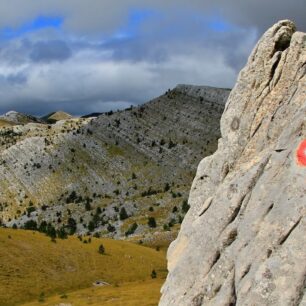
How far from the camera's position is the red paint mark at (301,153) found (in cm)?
2078

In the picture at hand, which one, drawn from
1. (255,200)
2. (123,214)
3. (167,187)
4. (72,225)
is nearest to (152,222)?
(123,214)

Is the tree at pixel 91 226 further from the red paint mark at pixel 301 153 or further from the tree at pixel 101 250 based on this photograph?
the red paint mark at pixel 301 153

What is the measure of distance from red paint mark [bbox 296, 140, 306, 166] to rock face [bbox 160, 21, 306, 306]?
0.05 meters

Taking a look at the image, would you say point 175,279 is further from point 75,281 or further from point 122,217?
point 122,217

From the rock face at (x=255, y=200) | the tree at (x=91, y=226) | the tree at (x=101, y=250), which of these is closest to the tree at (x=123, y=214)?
the tree at (x=91, y=226)

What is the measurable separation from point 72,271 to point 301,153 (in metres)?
67.9

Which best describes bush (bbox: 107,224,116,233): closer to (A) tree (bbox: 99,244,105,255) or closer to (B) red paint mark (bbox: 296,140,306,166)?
(A) tree (bbox: 99,244,105,255)

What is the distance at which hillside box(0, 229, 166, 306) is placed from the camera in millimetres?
69875

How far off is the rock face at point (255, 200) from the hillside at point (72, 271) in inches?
1488

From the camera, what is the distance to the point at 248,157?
25.9 meters

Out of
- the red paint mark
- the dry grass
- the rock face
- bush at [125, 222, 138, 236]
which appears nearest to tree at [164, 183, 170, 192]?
bush at [125, 222, 138, 236]

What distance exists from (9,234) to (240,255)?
75796 mm

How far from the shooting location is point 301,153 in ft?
68.9

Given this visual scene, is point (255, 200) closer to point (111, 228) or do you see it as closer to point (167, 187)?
point (111, 228)
